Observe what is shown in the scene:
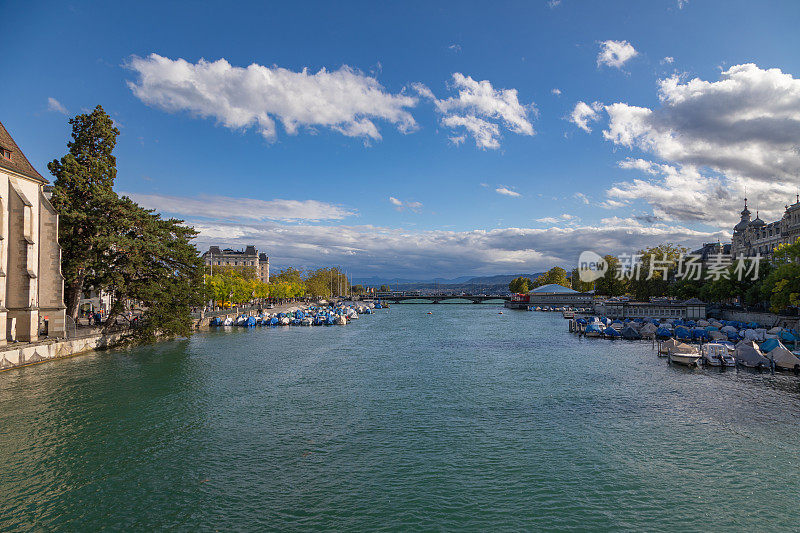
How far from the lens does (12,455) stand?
1870 cm

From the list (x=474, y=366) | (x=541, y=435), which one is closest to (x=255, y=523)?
(x=541, y=435)

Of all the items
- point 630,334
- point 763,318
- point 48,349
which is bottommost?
point 630,334

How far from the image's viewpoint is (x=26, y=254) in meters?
37.5

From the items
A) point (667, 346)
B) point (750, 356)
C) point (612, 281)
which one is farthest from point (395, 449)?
point (612, 281)

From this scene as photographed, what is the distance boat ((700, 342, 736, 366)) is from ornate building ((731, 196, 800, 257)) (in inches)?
1999

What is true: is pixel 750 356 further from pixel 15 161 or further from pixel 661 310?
pixel 15 161

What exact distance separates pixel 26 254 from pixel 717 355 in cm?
6065

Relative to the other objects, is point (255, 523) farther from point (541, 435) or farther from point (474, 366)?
point (474, 366)

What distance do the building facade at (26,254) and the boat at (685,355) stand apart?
56.2 m

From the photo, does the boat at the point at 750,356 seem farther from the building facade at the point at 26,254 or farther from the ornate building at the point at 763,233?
the building facade at the point at 26,254

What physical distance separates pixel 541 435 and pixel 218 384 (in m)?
23.2

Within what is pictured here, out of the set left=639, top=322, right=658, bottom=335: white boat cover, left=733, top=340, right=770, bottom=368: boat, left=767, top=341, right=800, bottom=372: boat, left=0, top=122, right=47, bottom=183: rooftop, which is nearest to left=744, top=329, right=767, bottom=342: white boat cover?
left=639, top=322, right=658, bottom=335: white boat cover

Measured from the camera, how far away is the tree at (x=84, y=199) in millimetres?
43531

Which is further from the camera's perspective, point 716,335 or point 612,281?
point 612,281
